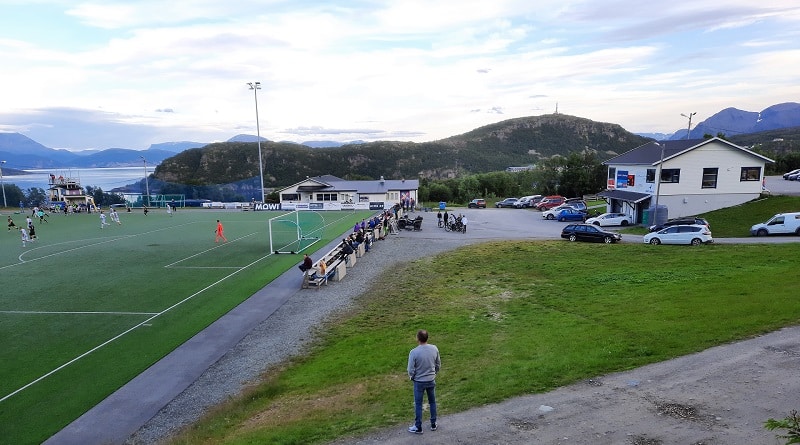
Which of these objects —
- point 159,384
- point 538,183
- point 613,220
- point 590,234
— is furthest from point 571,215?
point 159,384

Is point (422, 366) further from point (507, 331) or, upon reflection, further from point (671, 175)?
point (671, 175)

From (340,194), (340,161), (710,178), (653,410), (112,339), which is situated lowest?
(112,339)

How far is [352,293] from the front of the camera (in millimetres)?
21391

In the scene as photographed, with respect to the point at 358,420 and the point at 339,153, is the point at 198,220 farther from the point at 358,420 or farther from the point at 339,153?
the point at 339,153

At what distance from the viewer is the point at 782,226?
29719 millimetres

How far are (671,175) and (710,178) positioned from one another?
352 cm

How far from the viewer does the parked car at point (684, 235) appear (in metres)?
28.2

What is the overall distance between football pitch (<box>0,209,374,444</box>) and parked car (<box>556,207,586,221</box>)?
73.8 feet

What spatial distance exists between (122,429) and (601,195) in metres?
44.3

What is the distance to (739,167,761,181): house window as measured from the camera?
37938 millimetres

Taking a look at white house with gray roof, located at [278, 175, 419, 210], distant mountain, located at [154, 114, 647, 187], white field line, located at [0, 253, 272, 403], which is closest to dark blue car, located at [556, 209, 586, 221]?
white house with gray roof, located at [278, 175, 419, 210]

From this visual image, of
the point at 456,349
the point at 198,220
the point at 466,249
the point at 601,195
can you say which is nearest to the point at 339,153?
the point at 198,220

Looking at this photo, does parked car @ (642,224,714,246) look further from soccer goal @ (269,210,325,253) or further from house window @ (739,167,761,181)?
soccer goal @ (269,210,325,253)

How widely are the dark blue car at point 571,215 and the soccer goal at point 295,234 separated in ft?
78.3
